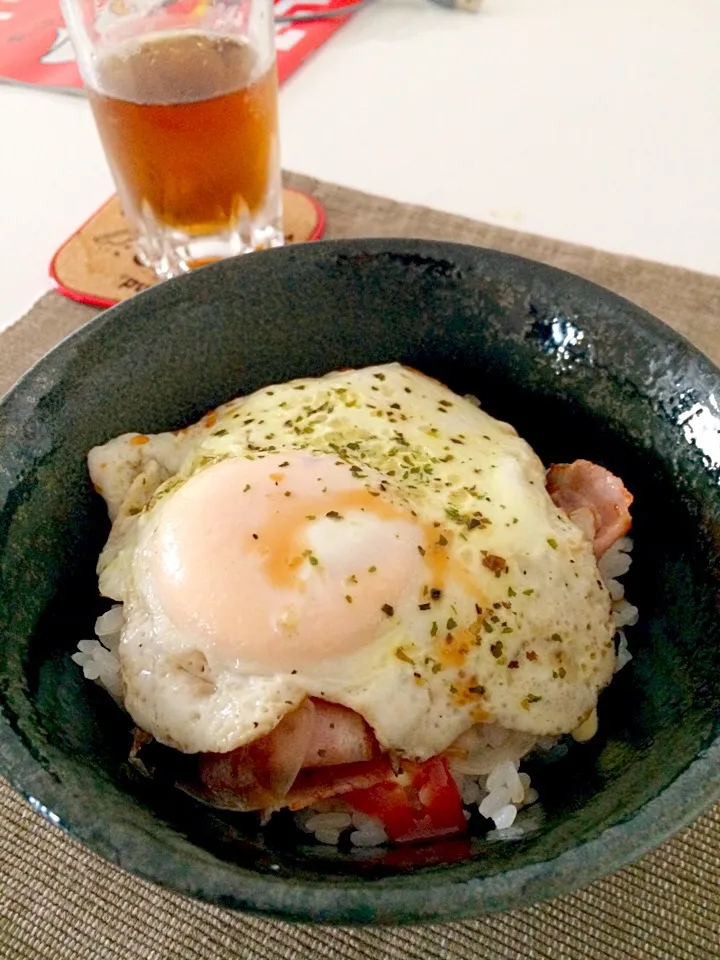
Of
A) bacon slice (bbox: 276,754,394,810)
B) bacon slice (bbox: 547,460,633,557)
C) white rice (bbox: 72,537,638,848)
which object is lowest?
white rice (bbox: 72,537,638,848)

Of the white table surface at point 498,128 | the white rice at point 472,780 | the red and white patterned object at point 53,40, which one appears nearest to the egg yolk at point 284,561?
the white rice at point 472,780

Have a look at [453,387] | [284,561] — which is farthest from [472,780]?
[453,387]

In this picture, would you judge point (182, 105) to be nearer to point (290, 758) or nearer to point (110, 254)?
point (110, 254)

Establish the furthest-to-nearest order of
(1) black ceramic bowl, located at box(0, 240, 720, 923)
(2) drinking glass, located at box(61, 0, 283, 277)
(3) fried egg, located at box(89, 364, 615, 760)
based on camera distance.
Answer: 1. (2) drinking glass, located at box(61, 0, 283, 277)
2. (3) fried egg, located at box(89, 364, 615, 760)
3. (1) black ceramic bowl, located at box(0, 240, 720, 923)

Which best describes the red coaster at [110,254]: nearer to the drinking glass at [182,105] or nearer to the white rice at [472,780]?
the drinking glass at [182,105]

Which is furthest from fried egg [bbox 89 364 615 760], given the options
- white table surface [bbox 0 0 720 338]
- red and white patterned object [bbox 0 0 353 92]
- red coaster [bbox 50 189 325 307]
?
red and white patterned object [bbox 0 0 353 92]

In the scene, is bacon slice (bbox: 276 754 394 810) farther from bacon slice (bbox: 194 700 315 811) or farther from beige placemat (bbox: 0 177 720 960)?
beige placemat (bbox: 0 177 720 960)
